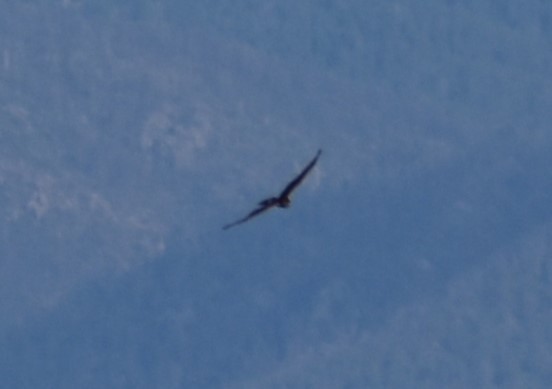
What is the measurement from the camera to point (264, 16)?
1.57 m

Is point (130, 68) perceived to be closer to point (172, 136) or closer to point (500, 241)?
point (172, 136)

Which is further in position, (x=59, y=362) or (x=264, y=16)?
(x=264, y=16)

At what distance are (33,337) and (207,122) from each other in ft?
1.04

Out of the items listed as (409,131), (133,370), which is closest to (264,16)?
(409,131)

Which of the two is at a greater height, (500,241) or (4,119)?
(4,119)

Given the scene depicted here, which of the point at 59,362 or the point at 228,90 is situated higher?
the point at 228,90

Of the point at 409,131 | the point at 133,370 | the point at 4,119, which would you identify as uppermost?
the point at 4,119

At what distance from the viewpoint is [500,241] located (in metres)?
1.60

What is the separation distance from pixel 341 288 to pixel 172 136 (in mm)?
260

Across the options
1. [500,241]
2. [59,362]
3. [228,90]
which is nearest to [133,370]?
[59,362]

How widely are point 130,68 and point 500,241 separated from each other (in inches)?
18.9

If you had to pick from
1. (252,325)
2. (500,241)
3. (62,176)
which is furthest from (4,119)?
(500,241)

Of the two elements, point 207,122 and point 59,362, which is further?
point 207,122

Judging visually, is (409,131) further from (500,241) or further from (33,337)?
(33,337)
